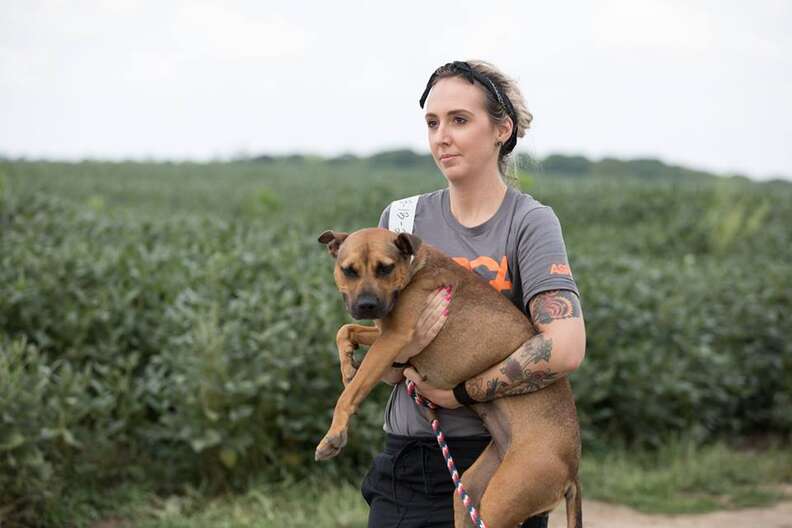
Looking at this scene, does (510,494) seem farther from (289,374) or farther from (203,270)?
(203,270)

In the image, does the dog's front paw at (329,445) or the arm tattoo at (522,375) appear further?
the arm tattoo at (522,375)

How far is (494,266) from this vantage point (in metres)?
3.18

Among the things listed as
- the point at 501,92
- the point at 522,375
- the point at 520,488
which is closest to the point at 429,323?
the point at 522,375

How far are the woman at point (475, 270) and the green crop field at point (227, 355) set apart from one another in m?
0.58

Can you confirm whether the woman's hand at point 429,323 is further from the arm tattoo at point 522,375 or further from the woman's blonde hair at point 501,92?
the woman's blonde hair at point 501,92

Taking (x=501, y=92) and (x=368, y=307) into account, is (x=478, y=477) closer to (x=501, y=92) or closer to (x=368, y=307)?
(x=368, y=307)

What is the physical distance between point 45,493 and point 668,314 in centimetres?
555

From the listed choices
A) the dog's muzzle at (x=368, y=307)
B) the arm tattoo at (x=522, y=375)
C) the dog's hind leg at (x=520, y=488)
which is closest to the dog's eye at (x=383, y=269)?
the dog's muzzle at (x=368, y=307)

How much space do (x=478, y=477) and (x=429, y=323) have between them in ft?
1.80

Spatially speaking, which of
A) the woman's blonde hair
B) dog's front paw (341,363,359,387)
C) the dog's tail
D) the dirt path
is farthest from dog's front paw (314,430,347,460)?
the dirt path

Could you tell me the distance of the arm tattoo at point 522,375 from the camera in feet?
9.61

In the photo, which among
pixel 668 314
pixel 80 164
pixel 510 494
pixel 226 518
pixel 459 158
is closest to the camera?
pixel 510 494

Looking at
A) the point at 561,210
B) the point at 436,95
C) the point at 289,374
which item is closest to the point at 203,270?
the point at 289,374

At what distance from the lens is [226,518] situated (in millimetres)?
5629
